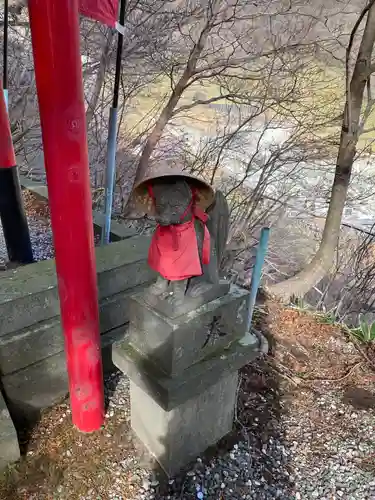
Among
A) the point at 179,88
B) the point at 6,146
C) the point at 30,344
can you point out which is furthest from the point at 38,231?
the point at 179,88

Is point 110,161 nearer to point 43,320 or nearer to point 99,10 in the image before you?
point 99,10

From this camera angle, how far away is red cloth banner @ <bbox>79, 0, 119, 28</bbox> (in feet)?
8.16

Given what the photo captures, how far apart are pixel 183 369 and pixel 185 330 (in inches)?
10.1

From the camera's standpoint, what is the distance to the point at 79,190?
1.92 m

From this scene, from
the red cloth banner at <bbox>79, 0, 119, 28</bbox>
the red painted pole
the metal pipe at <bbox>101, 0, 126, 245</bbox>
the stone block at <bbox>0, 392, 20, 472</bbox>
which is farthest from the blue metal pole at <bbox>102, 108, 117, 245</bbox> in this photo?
the stone block at <bbox>0, 392, 20, 472</bbox>

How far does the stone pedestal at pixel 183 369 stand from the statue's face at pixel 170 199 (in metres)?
0.52

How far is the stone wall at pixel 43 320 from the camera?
235cm

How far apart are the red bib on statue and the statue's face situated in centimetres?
8

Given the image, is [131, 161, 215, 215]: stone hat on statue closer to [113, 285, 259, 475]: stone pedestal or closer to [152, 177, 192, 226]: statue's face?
[152, 177, 192, 226]: statue's face

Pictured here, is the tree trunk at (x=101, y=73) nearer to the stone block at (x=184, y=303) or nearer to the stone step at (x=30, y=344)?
the stone step at (x=30, y=344)

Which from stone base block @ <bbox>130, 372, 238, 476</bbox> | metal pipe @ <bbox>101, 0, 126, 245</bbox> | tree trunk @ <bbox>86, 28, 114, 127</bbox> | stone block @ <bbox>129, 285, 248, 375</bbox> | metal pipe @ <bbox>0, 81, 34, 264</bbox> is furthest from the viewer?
tree trunk @ <bbox>86, 28, 114, 127</bbox>

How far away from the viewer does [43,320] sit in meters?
2.49

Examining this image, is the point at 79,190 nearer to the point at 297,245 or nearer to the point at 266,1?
the point at 266,1

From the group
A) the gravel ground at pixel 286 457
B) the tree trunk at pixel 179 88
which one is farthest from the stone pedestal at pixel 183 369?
the tree trunk at pixel 179 88
